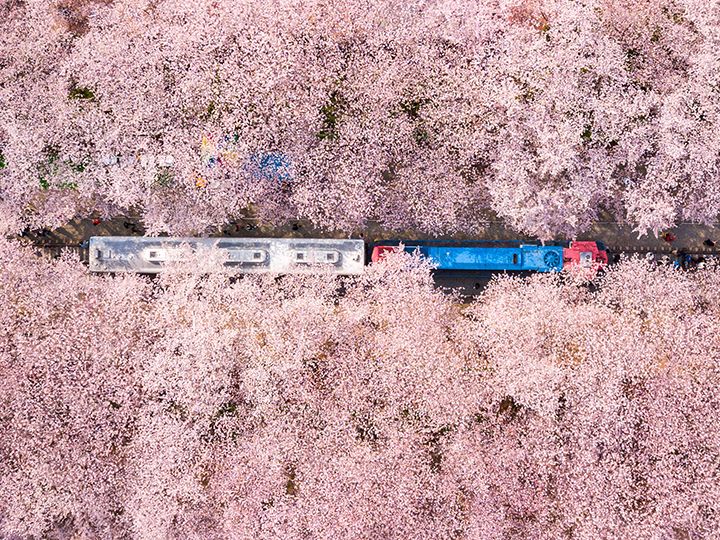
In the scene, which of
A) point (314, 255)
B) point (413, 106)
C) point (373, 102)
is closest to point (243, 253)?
point (314, 255)

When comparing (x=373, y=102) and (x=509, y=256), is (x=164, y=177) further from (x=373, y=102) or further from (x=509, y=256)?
(x=509, y=256)

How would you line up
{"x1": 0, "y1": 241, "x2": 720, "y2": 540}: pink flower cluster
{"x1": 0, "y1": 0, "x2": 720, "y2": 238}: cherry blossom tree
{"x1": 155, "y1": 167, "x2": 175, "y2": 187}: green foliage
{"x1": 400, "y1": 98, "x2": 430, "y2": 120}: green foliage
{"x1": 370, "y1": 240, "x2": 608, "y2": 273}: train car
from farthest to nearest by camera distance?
{"x1": 370, "y1": 240, "x2": 608, "y2": 273}: train car < {"x1": 155, "y1": 167, "x2": 175, "y2": 187}: green foliage < {"x1": 400, "y1": 98, "x2": 430, "y2": 120}: green foliage < {"x1": 0, "y1": 0, "x2": 720, "y2": 238}: cherry blossom tree < {"x1": 0, "y1": 241, "x2": 720, "y2": 540}: pink flower cluster

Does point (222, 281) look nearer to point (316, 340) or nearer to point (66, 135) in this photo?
point (316, 340)

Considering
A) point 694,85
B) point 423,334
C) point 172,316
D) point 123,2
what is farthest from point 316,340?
point 694,85

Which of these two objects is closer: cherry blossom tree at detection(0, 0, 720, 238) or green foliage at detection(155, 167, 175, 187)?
cherry blossom tree at detection(0, 0, 720, 238)

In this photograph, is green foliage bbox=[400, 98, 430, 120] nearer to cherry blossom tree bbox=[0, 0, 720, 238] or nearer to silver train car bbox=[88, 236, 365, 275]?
cherry blossom tree bbox=[0, 0, 720, 238]

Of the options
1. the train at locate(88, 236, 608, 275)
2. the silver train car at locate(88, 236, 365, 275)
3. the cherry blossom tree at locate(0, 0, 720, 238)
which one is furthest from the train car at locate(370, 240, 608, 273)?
the cherry blossom tree at locate(0, 0, 720, 238)

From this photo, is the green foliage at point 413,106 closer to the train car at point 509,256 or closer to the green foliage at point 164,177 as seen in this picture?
the train car at point 509,256
